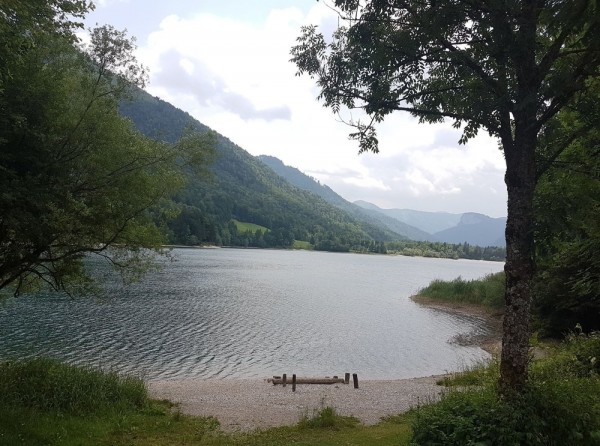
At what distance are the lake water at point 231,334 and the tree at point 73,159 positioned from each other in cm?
783

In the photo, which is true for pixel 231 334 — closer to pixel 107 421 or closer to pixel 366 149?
pixel 107 421

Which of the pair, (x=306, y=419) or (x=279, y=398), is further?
(x=279, y=398)

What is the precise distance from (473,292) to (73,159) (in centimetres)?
5890

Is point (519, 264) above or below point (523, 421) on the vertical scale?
above

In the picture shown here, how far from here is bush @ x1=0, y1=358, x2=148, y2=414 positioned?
13.4 metres

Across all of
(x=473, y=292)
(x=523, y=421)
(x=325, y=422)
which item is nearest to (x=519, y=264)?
(x=523, y=421)

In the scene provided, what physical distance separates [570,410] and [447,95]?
7.00m

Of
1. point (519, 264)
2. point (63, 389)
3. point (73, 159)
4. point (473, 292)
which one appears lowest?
point (63, 389)

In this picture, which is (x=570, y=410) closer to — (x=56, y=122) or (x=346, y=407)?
(x=346, y=407)

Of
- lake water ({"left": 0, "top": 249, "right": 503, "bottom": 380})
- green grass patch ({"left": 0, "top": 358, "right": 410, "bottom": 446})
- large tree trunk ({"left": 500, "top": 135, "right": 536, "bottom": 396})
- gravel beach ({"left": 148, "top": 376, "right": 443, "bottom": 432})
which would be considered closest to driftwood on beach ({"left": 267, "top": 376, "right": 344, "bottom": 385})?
gravel beach ({"left": 148, "top": 376, "right": 443, "bottom": 432})

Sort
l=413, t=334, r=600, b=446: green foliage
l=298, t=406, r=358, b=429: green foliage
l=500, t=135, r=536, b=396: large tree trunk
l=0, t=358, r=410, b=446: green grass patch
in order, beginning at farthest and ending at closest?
l=298, t=406, r=358, b=429: green foliage, l=0, t=358, r=410, b=446: green grass patch, l=500, t=135, r=536, b=396: large tree trunk, l=413, t=334, r=600, b=446: green foliage

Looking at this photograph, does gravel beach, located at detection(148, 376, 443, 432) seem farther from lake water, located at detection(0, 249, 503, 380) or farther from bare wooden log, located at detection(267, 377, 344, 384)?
lake water, located at detection(0, 249, 503, 380)

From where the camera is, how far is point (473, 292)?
61.4 metres

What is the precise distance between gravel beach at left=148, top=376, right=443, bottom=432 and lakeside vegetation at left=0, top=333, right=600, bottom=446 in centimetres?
118
